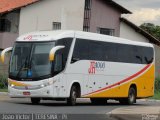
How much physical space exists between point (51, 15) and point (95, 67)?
2513 centimetres

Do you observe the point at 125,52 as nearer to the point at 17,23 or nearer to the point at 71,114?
the point at 71,114

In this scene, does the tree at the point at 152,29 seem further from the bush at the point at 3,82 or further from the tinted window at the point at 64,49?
the tinted window at the point at 64,49

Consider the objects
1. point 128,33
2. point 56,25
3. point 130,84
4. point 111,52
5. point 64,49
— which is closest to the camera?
point 64,49

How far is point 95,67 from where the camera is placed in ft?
96.5

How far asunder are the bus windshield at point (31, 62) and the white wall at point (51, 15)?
82.1ft

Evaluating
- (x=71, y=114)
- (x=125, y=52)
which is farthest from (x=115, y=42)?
(x=71, y=114)

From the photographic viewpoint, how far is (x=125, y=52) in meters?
31.8

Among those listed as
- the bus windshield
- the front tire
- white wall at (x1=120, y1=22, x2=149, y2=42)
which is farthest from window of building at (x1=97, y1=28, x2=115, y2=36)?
the bus windshield

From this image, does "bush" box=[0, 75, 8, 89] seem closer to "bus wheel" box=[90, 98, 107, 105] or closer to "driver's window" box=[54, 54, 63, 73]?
"bus wheel" box=[90, 98, 107, 105]

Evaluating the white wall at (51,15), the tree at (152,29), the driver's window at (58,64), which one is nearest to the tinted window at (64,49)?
the driver's window at (58,64)

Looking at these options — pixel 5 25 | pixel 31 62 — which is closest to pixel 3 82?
pixel 5 25

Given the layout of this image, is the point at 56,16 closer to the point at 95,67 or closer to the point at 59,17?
the point at 59,17

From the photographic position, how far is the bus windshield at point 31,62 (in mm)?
26438

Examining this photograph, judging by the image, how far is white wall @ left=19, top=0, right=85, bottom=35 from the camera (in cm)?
5259
